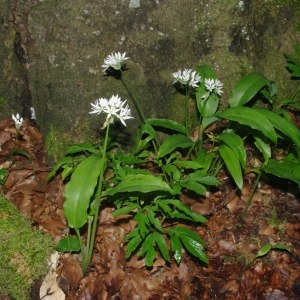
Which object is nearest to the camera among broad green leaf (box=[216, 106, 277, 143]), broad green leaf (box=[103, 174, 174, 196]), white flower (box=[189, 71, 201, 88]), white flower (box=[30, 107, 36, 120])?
broad green leaf (box=[103, 174, 174, 196])

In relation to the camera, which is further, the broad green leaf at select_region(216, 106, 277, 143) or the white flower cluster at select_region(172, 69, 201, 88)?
Result: the white flower cluster at select_region(172, 69, 201, 88)

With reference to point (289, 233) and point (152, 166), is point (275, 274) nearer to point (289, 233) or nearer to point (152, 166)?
point (289, 233)

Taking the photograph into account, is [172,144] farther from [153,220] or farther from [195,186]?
[153,220]

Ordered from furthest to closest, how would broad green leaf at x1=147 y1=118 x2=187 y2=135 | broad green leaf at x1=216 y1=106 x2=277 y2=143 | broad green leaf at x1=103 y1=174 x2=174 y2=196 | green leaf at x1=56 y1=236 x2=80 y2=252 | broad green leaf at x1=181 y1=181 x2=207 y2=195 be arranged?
broad green leaf at x1=147 y1=118 x2=187 y2=135
green leaf at x1=56 y1=236 x2=80 y2=252
broad green leaf at x1=181 y1=181 x2=207 y2=195
broad green leaf at x1=216 y1=106 x2=277 y2=143
broad green leaf at x1=103 y1=174 x2=174 y2=196

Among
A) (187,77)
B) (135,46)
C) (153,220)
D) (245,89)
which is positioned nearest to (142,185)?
(153,220)

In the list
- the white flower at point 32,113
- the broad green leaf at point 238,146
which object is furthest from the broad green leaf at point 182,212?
the white flower at point 32,113

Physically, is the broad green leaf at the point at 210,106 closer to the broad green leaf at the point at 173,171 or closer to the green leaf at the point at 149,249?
the broad green leaf at the point at 173,171

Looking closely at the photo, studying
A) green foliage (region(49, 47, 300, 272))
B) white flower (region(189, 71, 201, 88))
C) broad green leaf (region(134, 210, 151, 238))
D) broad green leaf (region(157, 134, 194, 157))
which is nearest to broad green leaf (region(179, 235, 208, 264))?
green foliage (region(49, 47, 300, 272))

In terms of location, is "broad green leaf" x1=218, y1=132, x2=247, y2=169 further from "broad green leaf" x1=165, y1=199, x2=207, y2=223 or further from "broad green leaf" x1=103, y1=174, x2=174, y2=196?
"broad green leaf" x1=103, y1=174, x2=174, y2=196
